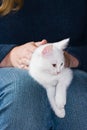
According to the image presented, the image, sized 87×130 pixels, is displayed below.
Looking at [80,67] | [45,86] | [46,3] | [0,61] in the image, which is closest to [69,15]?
[46,3]

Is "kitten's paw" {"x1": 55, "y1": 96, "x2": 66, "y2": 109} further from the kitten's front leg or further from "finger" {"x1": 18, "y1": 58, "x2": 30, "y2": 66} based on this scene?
"finger" {"x1": 18, "y1": 58, "x2": 30, "y2": 66}

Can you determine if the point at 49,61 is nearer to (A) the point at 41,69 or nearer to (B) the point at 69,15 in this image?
(A) the point at 41,69

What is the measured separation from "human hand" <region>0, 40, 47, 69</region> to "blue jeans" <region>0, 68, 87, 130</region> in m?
0.08

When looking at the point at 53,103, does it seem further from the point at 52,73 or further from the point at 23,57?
the point at 23,57

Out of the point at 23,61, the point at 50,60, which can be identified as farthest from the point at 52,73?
the point at 23,61

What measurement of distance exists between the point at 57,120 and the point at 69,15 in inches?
20.0

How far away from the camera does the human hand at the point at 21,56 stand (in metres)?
1.01

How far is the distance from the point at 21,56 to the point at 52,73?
Result: 17 centimetres

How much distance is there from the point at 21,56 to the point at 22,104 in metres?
0.22

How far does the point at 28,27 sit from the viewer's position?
1.27 m

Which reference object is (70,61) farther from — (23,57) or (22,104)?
(22,104)

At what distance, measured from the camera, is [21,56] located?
3.42ft

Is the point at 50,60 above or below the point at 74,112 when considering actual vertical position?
above

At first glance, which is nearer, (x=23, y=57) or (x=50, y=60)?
(x=50, y=60)
